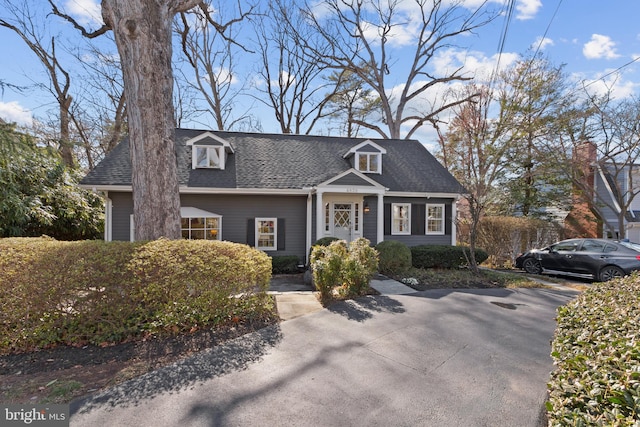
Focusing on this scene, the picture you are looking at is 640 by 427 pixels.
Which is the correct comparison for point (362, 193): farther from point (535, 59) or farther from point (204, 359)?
point (535, 59)

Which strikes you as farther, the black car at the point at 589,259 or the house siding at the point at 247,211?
the house siding at the point at 247,211

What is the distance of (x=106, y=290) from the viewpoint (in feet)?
13.1

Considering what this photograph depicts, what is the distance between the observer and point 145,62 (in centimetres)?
555

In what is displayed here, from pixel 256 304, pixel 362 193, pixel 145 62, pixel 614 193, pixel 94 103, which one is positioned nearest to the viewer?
pixel 256 304

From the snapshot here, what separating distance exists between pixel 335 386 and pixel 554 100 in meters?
19.8

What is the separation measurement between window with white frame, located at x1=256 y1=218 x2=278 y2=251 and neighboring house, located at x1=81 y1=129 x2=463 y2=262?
39 millimetres

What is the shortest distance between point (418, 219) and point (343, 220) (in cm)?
325

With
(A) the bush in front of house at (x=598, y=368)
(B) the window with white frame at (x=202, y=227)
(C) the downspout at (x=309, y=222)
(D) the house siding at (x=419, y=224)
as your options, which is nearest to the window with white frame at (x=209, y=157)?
(B) the window with white frame at (x=202, y=227)

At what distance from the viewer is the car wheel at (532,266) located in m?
10.8

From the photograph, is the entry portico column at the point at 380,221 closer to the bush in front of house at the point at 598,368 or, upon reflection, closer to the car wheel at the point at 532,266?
the car wheel at the point at 532,266

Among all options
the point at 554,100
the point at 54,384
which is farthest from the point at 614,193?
the point at 54,384

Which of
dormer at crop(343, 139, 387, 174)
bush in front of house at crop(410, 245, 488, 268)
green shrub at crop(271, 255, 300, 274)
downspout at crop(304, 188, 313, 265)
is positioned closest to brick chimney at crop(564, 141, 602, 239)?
bush in front of house at crop(410, 245, 488, 268)

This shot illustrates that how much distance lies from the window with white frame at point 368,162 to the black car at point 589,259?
6.83 meters

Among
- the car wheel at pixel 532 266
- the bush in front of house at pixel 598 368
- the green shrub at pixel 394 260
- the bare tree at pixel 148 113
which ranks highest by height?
the bare tree at pixel 148 113
